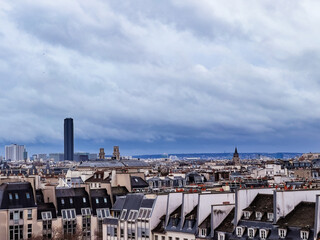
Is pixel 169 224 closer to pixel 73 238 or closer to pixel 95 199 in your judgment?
pixel 73 238

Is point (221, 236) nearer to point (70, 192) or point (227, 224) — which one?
point (227, 224)

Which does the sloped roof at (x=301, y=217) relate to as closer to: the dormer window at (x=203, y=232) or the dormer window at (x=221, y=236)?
the dormer window at (x=221, y=236)

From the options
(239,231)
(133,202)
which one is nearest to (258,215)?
(239,231)

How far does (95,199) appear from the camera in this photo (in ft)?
320

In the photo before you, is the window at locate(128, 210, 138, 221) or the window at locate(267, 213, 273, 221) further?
the window at locate(128, 210, 138, 221)

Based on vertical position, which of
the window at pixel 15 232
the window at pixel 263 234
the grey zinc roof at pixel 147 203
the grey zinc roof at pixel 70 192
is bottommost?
the window at pixel 15 232

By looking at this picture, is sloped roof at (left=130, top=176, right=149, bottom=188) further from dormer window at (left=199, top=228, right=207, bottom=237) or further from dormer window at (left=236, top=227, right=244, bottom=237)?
dormer window at (left=236, top=227, right=244, bottom=237)

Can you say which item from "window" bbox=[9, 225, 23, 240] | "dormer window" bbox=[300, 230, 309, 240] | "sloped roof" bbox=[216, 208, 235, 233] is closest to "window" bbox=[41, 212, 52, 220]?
"window" bbox=[9, 225, 23, 240]

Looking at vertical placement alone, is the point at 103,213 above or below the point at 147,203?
below

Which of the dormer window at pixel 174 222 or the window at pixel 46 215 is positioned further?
the window at pixel 46 215

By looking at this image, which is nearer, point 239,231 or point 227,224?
point 239,231

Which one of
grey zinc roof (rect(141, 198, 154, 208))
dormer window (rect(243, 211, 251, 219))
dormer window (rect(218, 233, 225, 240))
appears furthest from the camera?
grey zinc roof (rect(141, 198, 154, 208))

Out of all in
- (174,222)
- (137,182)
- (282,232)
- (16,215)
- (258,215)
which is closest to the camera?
(282,232)

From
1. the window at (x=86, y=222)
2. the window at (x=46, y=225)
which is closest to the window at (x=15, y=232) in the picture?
the window at (x=46, y=225)
